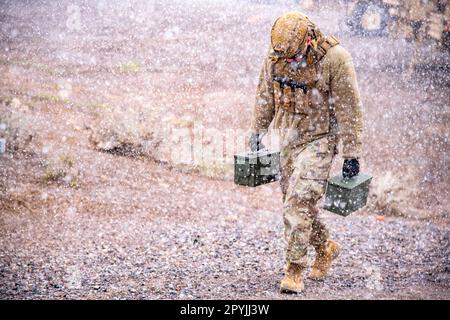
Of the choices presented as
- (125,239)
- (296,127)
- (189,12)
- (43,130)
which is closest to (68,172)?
(43,130)

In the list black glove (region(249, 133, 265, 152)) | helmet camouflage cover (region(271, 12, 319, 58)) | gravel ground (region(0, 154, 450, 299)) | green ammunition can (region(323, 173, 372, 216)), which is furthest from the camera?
gravel ground (region(0, 154, 450, 299))

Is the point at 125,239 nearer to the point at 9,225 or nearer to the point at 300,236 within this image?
the point at 9,225

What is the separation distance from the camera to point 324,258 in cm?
438

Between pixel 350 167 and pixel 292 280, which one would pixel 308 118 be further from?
pixel 292 280

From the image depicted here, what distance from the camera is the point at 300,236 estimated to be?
390 centimetres

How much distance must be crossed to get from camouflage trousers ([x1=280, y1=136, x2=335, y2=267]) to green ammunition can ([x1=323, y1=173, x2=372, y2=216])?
0.25ft

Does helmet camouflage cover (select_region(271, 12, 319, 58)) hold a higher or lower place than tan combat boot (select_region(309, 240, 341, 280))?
higher

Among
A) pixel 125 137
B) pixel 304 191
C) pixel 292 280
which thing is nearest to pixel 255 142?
pixel 304 191

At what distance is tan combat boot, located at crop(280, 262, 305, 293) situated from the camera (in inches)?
157

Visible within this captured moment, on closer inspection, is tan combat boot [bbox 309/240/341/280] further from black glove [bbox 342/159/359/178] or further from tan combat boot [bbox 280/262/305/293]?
black glove [bbox 342/159/359/178]

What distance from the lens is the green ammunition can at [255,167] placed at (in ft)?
13.0

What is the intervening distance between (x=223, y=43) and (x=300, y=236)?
6.82 meters

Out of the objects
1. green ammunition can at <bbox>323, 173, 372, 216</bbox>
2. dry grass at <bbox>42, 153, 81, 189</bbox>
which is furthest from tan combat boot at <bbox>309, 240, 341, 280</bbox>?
dry grass at <bbox>42, 153, 81, 189</bbox>

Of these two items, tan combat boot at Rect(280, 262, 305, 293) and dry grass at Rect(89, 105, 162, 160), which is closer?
tan combat boot at Rect(280, 262, 305, 293)
